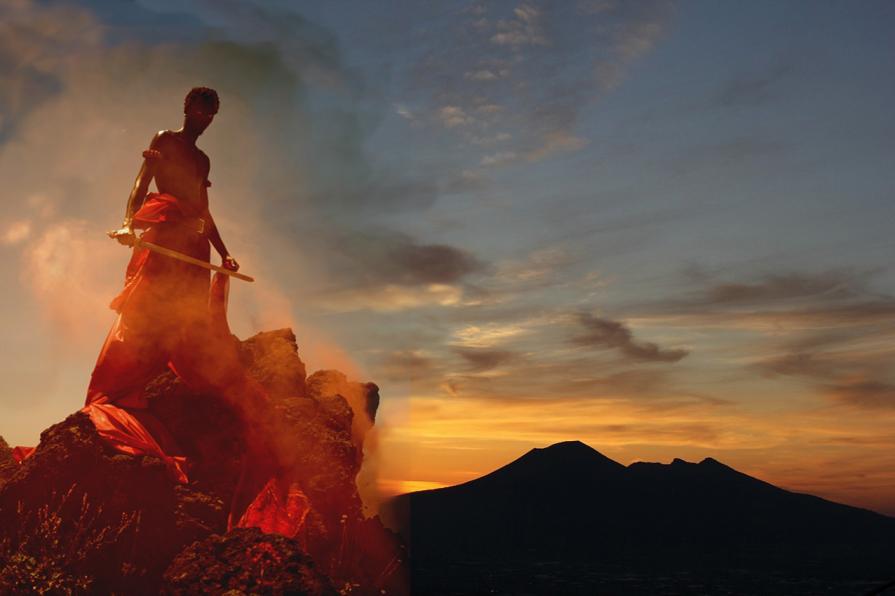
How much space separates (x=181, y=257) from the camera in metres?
18.5

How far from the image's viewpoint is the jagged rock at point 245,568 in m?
15.4

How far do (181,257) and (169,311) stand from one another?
1.34 metres

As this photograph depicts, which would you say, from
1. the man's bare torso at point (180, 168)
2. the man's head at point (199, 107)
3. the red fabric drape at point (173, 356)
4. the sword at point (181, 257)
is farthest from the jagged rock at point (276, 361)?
the man's head at point (199, 107)

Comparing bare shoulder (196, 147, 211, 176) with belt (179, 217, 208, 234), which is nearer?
belt (179, 217, 208, 234)

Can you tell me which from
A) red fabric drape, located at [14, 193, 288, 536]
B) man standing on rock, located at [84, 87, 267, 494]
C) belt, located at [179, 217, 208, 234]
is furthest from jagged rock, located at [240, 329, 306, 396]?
belt, located at [179, 217, 208, 234]

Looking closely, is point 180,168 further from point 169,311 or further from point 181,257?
point 169,311

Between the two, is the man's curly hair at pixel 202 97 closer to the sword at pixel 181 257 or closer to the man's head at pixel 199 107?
the man's head at pixel 199 107

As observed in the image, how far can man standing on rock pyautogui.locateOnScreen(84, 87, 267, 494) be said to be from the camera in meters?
17.9

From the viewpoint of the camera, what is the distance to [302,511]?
63.1 ft

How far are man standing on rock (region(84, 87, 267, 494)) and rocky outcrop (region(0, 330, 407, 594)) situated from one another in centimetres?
50

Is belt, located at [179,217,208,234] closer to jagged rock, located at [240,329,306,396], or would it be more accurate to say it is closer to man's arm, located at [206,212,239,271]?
man's arm, located at [206,212,239,271]

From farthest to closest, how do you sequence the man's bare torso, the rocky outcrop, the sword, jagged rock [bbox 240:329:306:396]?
jagged rock [bbox 240:329:306:396]
the man's bare torso
the sword
the rocky outcrop

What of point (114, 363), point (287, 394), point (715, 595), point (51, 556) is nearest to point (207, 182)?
point (114, 363)

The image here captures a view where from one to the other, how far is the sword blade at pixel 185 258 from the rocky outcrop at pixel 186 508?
2.98 metres
